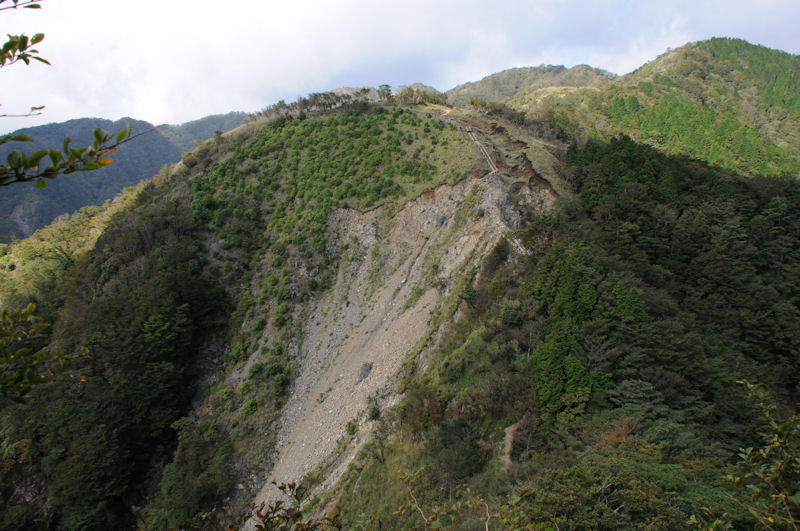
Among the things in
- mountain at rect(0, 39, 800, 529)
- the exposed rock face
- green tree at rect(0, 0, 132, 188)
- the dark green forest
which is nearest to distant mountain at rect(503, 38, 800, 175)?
mountain at rect(0, 39, 800, 529)

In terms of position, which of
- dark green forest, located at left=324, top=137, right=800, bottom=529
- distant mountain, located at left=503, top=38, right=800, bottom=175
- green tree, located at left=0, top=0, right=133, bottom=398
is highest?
distant mountain, located at left=503, top=38, right=800, bottom=175

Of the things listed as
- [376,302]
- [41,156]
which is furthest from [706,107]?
[41,156]

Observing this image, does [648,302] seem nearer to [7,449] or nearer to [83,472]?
[83,472]

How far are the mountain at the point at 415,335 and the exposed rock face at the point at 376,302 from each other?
20 centimetres

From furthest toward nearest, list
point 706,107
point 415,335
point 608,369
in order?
point 706,107, point 415,335, point 608,369

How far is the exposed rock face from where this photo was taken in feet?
81.1

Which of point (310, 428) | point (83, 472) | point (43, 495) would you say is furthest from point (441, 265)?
point (43, 495)

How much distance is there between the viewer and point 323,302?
1326 inches

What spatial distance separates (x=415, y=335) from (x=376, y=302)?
670cm

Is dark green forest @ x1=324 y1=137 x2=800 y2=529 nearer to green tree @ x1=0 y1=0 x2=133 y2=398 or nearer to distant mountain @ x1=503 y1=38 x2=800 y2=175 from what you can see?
green tree @ x1=0 y1=0 x2=133 y2=398

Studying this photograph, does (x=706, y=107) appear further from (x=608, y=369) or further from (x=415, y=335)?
(x=608, y=369)

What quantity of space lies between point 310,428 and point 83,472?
14.6 metres

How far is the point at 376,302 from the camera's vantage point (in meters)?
31.3

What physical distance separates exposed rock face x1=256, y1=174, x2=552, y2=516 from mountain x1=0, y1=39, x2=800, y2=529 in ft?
0.65
